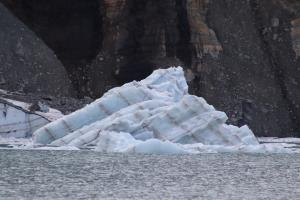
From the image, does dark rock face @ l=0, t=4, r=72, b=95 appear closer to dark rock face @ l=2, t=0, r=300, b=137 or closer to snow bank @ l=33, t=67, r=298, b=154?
dark rock face @ l=2, t=0, r=300, b=137

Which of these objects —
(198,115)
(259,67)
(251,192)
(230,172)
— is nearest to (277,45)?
(259,67)

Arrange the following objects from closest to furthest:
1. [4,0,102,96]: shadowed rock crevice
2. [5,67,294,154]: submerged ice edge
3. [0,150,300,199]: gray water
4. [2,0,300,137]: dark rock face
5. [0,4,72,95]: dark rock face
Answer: [0,150,300,199]: gray water, [5,67,294,154]: submerged ice edge, [0,4,72,95]: dark rock face, [2,0,300,137]: dark rock face, [4,0,102,96]: shadowed rock crevice

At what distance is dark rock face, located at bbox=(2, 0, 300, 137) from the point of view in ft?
85.2

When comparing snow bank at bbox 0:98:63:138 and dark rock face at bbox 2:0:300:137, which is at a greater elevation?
dark rock face at bbox 2:0:300:137

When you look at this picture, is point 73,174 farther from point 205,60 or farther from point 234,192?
point 205,60

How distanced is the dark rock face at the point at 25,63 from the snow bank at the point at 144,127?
898cm

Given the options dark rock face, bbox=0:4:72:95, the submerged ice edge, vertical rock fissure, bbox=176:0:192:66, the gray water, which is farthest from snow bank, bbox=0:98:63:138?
vertical rock fissure, bbox=176:0:192:66

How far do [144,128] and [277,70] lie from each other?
1631cm

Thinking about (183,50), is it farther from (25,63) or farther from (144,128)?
(144,128)

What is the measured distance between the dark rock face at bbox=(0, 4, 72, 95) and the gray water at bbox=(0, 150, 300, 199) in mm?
11624

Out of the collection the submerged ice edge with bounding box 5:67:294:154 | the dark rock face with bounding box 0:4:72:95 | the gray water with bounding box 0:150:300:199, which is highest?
the dark rock face with bounding box 0:4:72:95

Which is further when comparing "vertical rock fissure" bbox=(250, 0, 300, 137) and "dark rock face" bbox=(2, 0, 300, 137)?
"vertical rock fissure" bbox=(250, 0, 300, 137)

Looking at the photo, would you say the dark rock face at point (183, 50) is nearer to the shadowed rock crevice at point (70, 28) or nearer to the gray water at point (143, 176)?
the shadowed rock crevice at point (70, 28)

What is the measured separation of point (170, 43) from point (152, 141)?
50.1ft
